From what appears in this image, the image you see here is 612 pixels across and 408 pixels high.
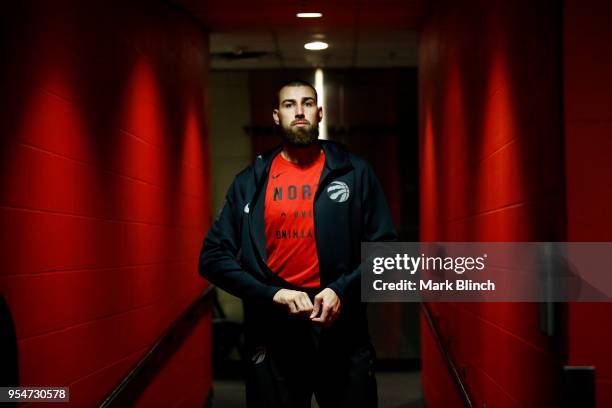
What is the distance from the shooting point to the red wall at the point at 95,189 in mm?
2270

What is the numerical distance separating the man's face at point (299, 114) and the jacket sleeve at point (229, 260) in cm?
27

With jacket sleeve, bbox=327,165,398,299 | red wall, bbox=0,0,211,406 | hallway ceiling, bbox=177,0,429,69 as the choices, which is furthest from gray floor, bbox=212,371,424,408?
jacket sleeve, bbox=327,165,398,299

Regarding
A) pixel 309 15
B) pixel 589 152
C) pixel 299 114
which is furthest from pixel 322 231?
pixel 309 15

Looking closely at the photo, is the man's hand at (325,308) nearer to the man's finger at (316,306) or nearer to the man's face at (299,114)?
the man's finger at (316,306)

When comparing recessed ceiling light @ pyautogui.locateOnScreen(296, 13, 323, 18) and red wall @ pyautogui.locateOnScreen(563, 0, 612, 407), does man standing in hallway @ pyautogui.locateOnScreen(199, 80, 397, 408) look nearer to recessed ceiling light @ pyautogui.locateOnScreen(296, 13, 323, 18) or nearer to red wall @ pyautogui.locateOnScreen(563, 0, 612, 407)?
red wall @ pyautogui.locateOnScreen(563, 0, 612, 407)

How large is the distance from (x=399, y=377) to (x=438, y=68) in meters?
3.02

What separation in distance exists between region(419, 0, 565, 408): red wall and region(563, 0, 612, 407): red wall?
46 millimetres

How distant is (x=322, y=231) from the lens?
2.28 metres

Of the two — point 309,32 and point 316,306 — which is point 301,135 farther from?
point 309,32

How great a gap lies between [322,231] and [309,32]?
10.7ft

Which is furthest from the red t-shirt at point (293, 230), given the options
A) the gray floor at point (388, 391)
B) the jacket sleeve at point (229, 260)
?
the gray floor at point (388, 391)

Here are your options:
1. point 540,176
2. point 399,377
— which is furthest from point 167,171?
point 399,377

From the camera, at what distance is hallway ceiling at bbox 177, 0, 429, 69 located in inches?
177

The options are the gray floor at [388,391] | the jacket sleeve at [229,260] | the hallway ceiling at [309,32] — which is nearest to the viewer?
the jacket sleeve at [229,260]
